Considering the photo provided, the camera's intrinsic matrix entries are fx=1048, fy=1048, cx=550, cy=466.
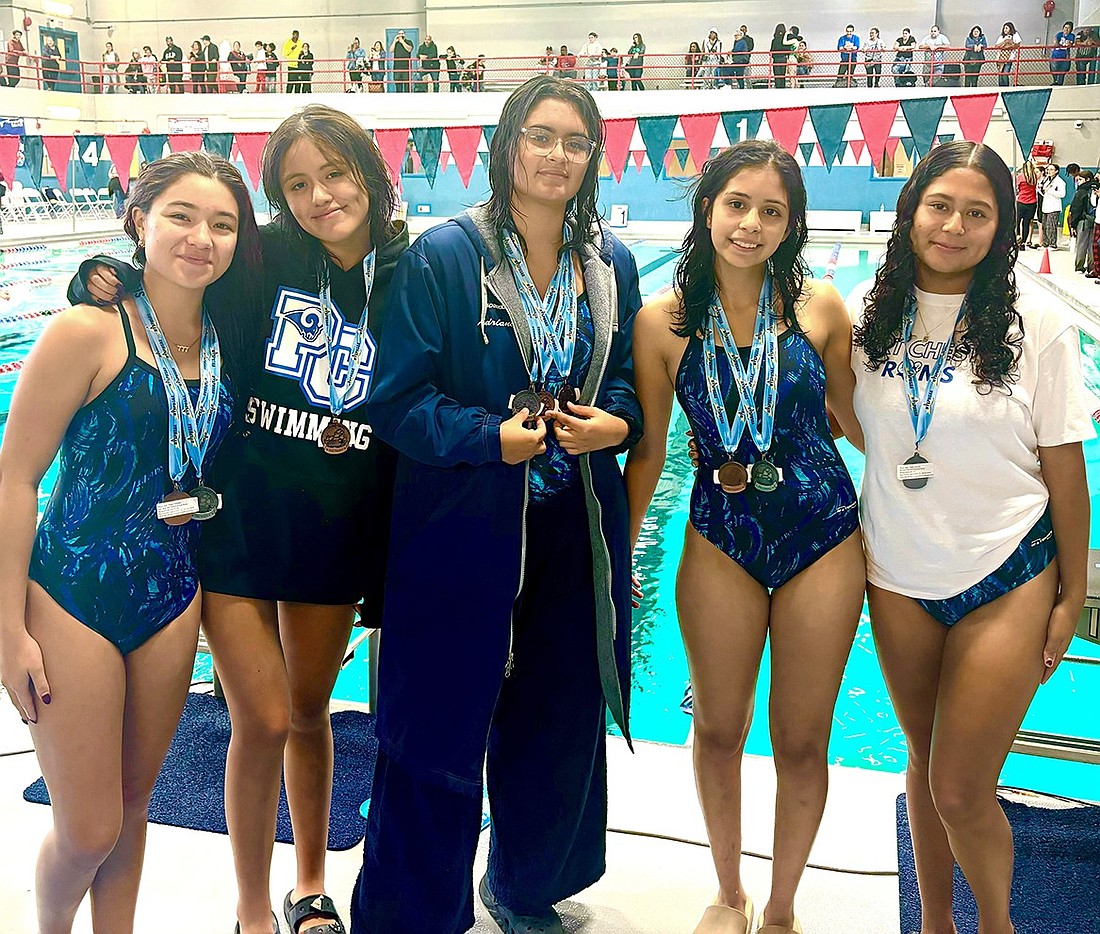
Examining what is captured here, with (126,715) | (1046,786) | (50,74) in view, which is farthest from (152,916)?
(50,74)

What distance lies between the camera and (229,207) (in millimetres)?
1870

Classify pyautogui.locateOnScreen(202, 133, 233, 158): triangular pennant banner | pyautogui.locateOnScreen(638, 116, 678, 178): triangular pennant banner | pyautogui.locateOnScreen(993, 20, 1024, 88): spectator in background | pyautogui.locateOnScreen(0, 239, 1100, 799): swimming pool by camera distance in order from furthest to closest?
pyautogui.locateOnScreen(993, 20, 1024, 88): spectator in background
pyautogui.locateOnScreen(202, 133, 233, 158): triangular pennant banner
pyautogui.locateOnScreen(638, 116, 678, 178): triangular pennant banner
pyautogui.locateOnScreen(0, 239, 1100, 799): swimming pool

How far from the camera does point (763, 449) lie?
199cm

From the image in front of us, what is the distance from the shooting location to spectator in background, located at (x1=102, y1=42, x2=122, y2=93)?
2491 cm

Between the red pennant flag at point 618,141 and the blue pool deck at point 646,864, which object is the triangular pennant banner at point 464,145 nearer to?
the red pennant flag at point 618,141

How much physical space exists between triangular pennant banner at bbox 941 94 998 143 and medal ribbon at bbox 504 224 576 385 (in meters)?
6.37

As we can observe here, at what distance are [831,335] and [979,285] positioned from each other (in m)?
0.28

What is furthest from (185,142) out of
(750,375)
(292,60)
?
(292,60)

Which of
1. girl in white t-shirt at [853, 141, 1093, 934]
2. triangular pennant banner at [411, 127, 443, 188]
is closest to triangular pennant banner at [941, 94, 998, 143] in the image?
triangular pennant banner at [411, 127, 443, 188]

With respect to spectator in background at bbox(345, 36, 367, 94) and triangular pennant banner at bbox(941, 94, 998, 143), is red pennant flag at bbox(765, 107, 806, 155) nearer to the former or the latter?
triangular pennant banner at bbox(941, 94, 998, 143)

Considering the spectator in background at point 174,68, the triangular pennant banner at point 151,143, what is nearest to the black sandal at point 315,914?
the triangular pennant banner at point 151,143

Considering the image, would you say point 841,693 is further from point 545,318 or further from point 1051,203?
point 1051,203

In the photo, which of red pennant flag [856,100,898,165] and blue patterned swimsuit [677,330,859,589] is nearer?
blue patterned swimsuit [677,330,859,589]

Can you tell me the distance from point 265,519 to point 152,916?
1.01 m
